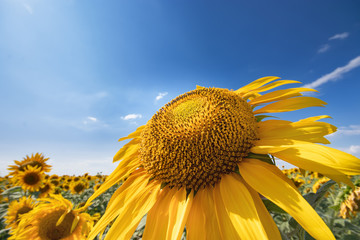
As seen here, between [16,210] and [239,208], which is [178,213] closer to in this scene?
[239,208]

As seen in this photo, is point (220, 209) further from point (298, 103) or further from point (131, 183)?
point (298, 103)

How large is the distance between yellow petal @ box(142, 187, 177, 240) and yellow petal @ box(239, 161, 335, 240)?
54cm

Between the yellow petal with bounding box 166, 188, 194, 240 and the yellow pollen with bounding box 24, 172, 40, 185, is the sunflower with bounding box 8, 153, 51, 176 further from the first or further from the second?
the yellow petal with bounding box 166, 188, 194, 240

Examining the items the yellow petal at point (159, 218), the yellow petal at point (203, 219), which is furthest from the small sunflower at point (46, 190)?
the yellow petal at point (203, 219)

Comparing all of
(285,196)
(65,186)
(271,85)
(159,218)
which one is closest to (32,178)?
(65,186)

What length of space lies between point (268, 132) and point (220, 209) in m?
0.65

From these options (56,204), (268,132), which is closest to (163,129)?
(268,132)

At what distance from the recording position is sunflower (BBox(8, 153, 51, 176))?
6243 mm

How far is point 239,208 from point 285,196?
0.80 ft

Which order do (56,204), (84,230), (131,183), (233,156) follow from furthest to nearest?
(56,204) → (84,230) → (131,183) → (233,156)

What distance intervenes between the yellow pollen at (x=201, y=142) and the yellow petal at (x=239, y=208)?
92 millimetres

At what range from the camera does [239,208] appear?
42.4 inches

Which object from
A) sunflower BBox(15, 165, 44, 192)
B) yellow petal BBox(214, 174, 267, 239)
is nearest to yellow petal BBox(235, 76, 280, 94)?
yellow petal BBox(214, 174, 267, 239)

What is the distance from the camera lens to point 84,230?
289cm
